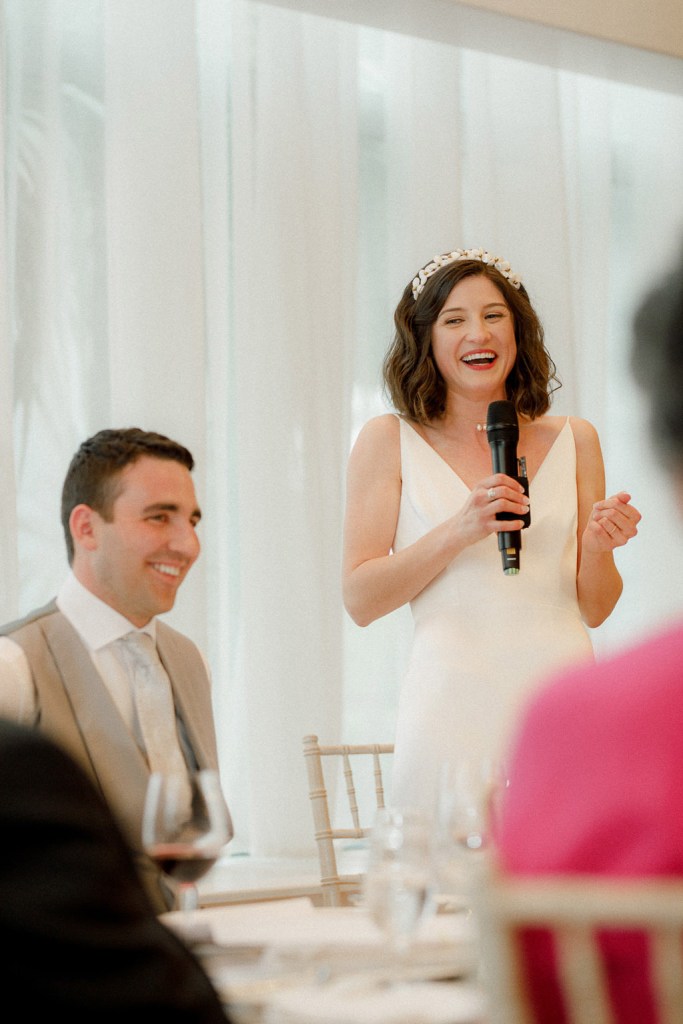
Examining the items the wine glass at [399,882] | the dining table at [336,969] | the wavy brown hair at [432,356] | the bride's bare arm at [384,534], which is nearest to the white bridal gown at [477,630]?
the bride's bare arm at [384,534]

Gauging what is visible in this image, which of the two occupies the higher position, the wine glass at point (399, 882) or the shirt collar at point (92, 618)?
the shirt collar at point (92, 618)

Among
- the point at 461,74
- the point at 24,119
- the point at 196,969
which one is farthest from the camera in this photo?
the point at 461,74

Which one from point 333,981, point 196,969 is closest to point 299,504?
point 333,981

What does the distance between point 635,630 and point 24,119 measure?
9.18 ft

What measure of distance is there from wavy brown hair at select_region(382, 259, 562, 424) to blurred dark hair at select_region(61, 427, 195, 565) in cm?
111

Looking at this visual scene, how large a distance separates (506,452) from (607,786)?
1.95m

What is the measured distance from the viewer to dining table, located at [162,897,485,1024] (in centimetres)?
105

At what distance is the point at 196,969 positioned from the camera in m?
0.88

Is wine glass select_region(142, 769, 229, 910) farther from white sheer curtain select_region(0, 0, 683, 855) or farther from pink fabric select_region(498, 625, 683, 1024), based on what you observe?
white sheer curtain select_region(0, 0, 683, 855)

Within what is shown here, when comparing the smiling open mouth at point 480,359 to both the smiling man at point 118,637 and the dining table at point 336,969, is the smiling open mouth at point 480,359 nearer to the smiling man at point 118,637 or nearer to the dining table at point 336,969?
the smiling man at point 118,637

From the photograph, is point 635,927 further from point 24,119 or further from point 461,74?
point 461,74

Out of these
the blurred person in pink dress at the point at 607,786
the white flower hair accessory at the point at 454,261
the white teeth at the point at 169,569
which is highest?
the white flower hair accessory at the point at 454,261

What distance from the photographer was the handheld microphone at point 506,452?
8.67 ft

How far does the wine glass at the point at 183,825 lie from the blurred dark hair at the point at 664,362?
0.69 meters
